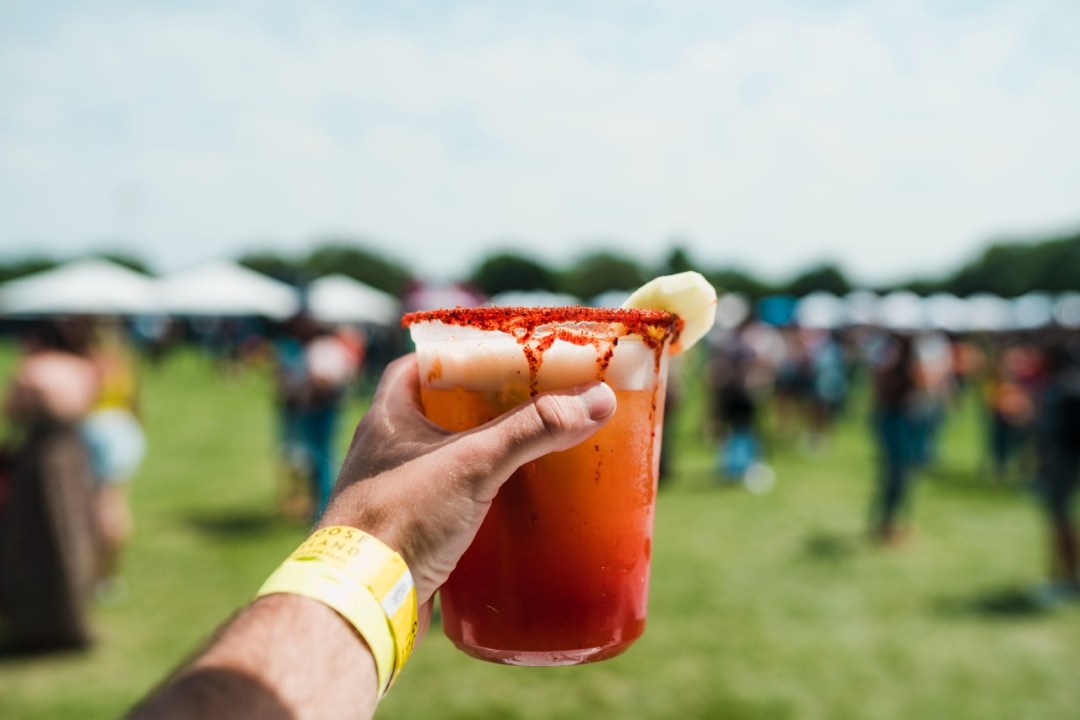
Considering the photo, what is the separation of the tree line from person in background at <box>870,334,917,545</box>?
161ft

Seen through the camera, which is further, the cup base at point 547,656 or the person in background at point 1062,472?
the person in background at point 1062,472

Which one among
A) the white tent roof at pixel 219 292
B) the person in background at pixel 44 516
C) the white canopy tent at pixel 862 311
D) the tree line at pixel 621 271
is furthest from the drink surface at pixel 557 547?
the tree line at pixel 621 271

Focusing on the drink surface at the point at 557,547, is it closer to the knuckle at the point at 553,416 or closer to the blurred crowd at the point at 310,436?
the knuckle at the point at 553,416

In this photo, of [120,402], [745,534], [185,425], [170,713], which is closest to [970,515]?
[745,534]

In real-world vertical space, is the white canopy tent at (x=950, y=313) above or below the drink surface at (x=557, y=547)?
below

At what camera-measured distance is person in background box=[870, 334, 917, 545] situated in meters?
8.07

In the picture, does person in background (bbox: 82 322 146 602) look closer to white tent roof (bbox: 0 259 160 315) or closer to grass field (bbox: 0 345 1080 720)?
grass field (bbox: 0 345 1080 720)

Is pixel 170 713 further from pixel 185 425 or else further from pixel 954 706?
pixel 185 425

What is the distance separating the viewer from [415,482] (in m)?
1.28

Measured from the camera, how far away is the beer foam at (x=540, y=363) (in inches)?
52.7

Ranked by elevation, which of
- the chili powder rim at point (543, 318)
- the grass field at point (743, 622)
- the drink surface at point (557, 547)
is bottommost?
the grass field at point (743, 622)

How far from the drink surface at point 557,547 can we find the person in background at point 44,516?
5.01 metres

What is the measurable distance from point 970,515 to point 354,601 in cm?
992

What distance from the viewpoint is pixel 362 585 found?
3.90 feet
